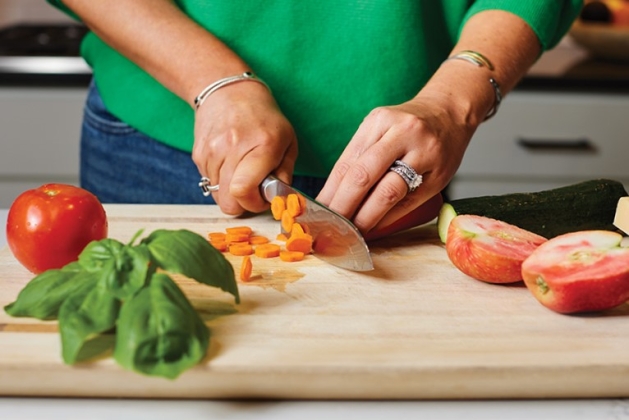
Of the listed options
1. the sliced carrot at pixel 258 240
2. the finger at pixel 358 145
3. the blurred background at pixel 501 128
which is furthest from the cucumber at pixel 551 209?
the blurred background at pixel 501 128

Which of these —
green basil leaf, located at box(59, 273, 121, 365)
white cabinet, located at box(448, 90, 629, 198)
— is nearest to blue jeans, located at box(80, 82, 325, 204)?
green basil leaf, located at box(59, 273, 121, 365)

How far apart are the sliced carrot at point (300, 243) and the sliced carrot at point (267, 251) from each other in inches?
0.8

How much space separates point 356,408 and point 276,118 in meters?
0.60

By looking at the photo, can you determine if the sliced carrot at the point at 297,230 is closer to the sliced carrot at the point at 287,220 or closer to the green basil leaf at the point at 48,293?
the sliced carrot at the point at 287,220

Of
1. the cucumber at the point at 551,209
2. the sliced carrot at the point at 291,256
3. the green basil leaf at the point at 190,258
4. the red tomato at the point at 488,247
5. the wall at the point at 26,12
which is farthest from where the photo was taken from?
the wall at the point at 26,12

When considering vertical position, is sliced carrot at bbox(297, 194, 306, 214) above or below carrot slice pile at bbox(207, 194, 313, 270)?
above

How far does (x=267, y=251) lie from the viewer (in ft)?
4.21

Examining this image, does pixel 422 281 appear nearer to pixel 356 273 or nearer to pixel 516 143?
pixel 356 273

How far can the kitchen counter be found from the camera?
91cm

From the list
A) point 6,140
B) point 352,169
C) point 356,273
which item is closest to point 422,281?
point 356,273

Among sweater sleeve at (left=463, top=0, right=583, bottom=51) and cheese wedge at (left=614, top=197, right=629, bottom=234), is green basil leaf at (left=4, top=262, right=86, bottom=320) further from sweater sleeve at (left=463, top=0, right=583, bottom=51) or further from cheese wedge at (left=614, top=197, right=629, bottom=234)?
sweater sleeve at (left=463, top=0, right=583, bottom=51)

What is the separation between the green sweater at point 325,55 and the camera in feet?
5.10

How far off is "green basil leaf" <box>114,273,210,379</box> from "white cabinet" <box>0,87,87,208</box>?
1.73 metres

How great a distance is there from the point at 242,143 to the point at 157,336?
544mm
